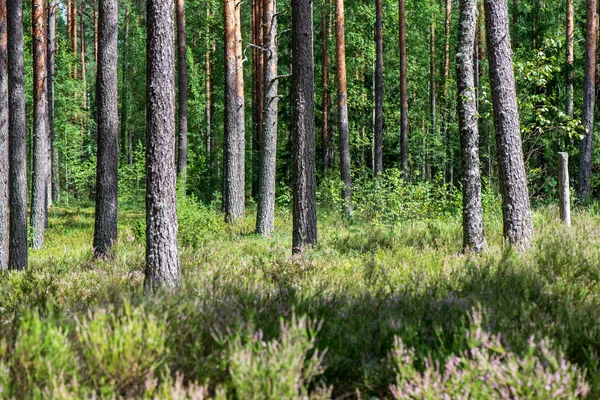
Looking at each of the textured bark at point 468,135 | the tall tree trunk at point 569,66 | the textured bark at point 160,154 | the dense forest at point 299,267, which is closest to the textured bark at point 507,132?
the dense forest at point 299,267

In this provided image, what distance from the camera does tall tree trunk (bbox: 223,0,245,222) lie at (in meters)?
17.2

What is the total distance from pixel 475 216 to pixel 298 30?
4517 millimetres

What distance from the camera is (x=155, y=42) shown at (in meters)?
5.96

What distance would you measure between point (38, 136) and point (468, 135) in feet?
48.5

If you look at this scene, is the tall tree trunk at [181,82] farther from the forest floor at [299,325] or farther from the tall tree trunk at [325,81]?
the forest floor at [299,325]

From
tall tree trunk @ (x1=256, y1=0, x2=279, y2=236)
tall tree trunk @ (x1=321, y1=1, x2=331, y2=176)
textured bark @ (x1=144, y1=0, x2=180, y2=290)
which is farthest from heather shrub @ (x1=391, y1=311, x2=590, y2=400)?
tall tree trunk @ (x1=321, y1=1, x2=331, y2=176)

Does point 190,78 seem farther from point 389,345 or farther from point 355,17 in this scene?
point 389,345

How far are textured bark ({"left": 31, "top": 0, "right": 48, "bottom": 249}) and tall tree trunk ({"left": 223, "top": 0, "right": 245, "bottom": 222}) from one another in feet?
19.2

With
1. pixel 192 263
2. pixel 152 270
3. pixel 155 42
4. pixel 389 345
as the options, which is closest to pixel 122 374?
pixel 389 345

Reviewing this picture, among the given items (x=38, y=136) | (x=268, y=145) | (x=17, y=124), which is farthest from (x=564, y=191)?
(x=38, y=136)

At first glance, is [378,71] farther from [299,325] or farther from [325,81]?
[299,325]

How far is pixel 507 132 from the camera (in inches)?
294

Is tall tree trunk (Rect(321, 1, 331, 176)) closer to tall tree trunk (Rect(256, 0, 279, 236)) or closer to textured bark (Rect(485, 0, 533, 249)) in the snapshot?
tall tree trunk (Rect(256, 0, 279, 236))

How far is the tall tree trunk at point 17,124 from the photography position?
35.8ft
